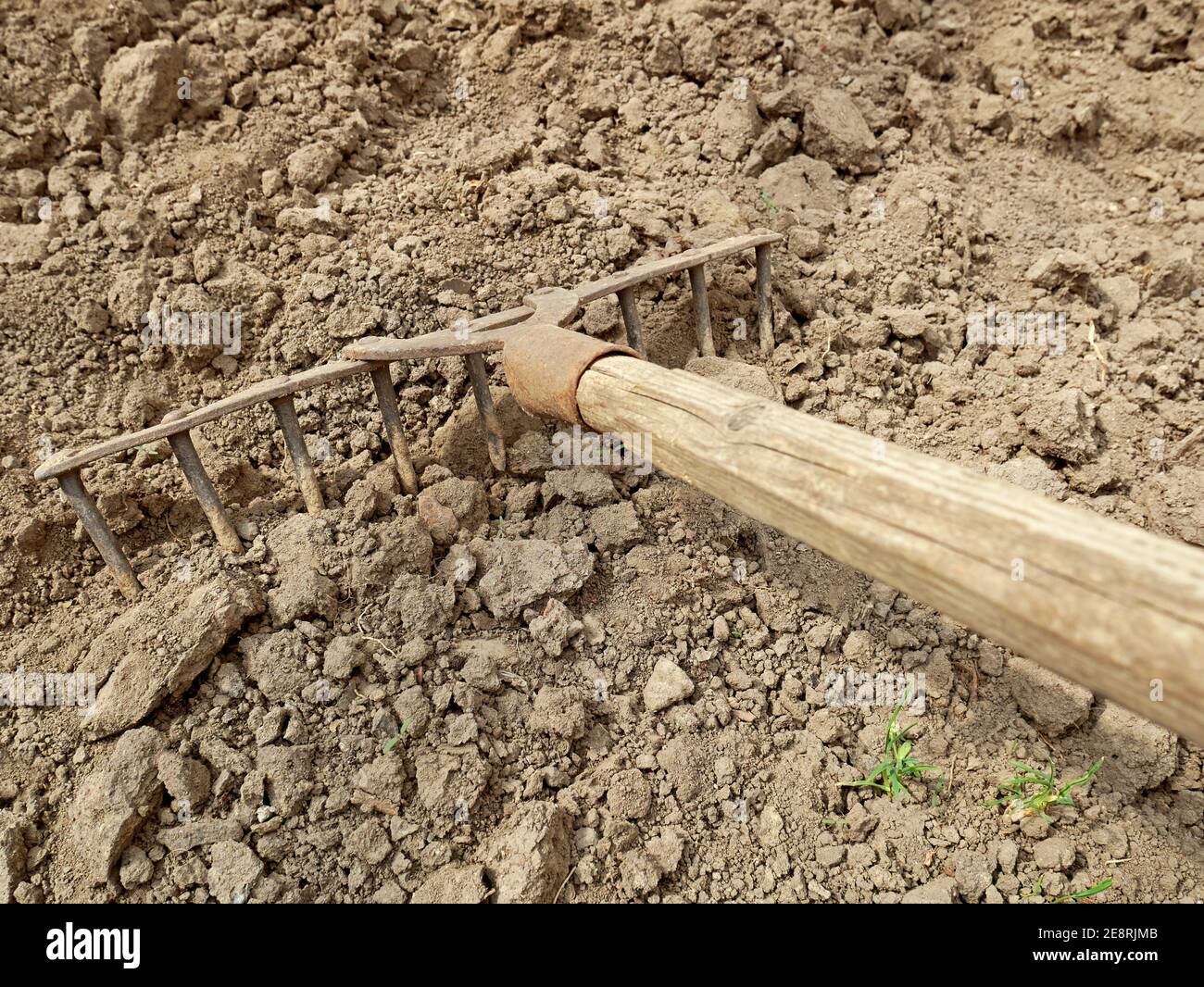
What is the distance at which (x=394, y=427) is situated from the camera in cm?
262

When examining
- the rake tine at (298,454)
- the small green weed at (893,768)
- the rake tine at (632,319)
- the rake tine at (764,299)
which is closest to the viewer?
the small green weed at (893,768)

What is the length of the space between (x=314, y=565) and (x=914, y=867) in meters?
1.89

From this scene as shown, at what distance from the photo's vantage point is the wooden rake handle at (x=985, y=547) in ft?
3.40

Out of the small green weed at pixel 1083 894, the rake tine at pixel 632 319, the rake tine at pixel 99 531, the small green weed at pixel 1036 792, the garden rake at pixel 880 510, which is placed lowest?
the small green weed at pixel 1083 894

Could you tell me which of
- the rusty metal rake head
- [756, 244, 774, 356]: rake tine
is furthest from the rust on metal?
[756, 244, 774, 356]: rake tine

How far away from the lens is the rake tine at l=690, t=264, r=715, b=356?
9.75ft

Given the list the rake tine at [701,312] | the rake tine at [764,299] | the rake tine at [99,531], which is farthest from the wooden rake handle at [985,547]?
the rake tine at [99,531]

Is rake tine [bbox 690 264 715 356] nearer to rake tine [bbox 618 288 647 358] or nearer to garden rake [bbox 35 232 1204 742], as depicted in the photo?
rake tine [bbox 618 288 647 358]

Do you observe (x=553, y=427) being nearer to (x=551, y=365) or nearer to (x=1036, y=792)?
(x=551, y=365)

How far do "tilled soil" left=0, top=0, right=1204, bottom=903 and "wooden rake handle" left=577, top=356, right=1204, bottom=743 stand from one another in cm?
94

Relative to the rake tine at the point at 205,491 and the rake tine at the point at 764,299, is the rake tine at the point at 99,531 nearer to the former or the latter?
the rake tine at the point at 205,491

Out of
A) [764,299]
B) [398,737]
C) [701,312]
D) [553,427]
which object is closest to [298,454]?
[553,427]

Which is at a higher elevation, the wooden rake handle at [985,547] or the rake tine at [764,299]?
the wooden rake handle at [985,547]

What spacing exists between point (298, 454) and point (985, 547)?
2052 millimetres
